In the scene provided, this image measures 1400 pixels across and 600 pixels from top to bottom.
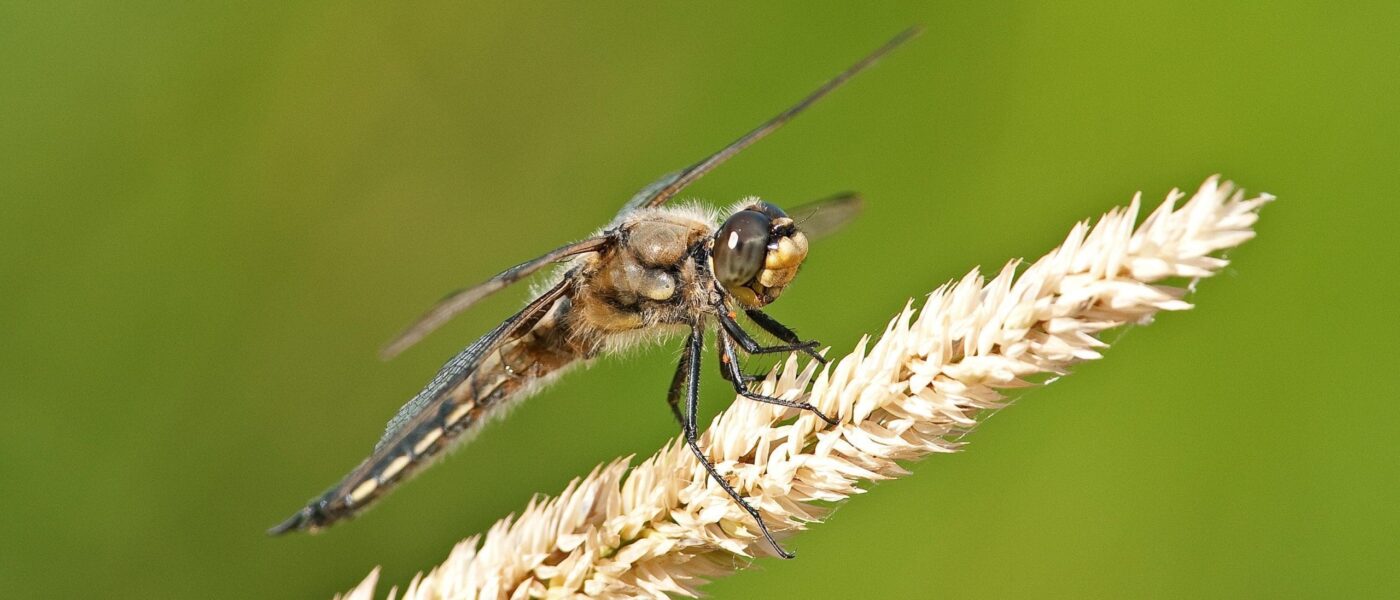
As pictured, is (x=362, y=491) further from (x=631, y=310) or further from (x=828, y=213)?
(x=828, y=213)

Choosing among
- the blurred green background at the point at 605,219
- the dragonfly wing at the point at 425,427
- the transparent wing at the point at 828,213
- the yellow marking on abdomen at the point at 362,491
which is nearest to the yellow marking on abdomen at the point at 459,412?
the dragonfly wing at the point at 425,427

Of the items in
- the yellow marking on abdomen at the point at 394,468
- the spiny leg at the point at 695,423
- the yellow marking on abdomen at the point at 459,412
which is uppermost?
the yellow marking on abdomen at the point at 459,412

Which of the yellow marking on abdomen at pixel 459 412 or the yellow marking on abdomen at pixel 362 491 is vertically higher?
the yellow marking on abdomen at pixel 459 412

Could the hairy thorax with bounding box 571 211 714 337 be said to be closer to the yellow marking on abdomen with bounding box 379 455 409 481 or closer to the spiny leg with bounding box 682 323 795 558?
the spiny leg with bounding box 682 323 795 558

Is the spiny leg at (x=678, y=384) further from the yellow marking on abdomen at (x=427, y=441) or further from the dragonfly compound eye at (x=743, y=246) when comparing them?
the yellow marking on abdomen at (x=427, y=441)

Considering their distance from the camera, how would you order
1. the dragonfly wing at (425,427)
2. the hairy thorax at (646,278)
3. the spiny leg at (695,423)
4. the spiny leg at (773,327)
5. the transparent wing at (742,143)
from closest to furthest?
the spiny leg at (695,423) → the transparent wing at (742,143) → the dragonfly wing at (425,427) → the spiny leg at (773,327) → the hairy thorax at (646,278)

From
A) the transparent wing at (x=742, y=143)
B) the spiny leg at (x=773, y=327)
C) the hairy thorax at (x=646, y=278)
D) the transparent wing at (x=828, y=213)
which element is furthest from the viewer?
the transparent wing at (x=828, y=213)

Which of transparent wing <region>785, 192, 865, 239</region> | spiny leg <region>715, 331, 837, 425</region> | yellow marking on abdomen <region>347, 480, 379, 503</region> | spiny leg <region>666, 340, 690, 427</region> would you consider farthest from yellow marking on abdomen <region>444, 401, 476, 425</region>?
transparent wing <region>785, 192, 865, 239</region>

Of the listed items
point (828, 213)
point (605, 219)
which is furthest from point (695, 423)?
point (605, 219)
